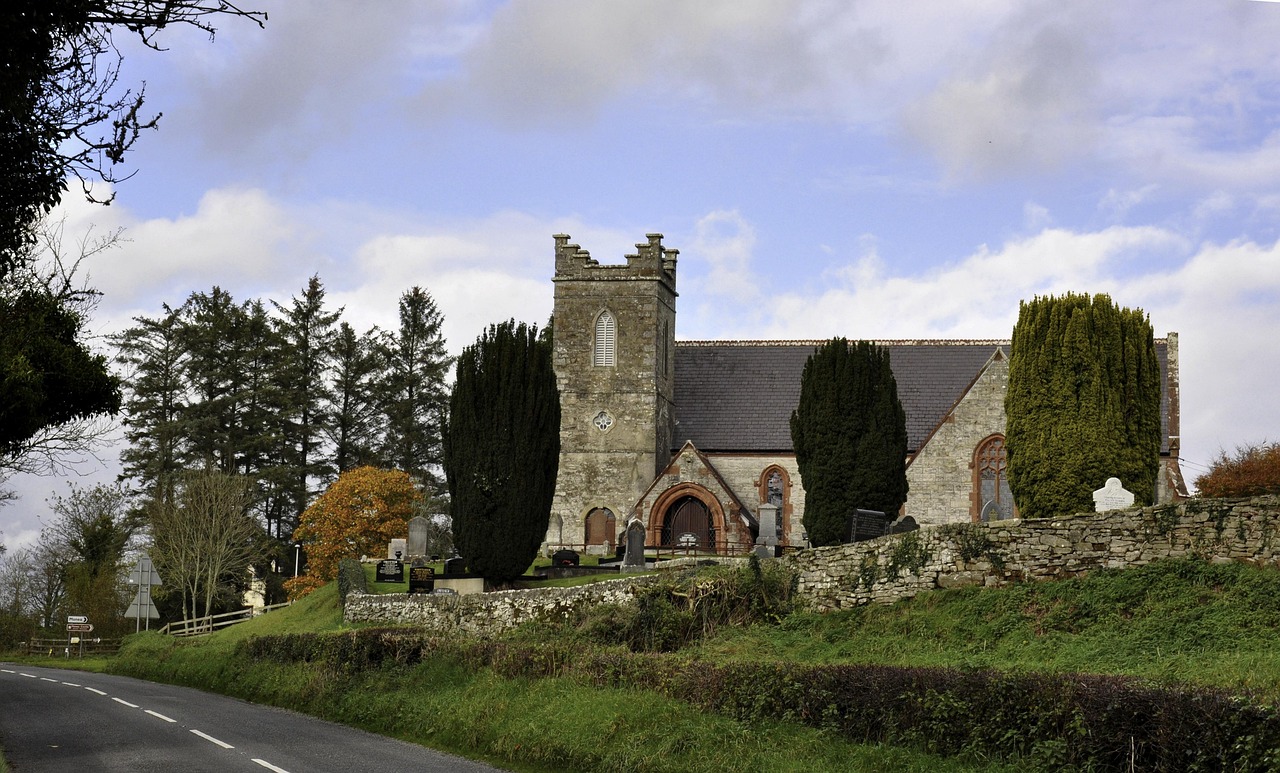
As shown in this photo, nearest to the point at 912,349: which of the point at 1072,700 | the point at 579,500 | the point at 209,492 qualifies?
the point at 579,500

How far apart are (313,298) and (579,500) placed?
89.3ft

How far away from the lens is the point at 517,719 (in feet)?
61.2

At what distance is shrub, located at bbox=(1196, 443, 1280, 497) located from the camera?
3994cm

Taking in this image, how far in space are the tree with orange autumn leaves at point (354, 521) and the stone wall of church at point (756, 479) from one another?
13108mm

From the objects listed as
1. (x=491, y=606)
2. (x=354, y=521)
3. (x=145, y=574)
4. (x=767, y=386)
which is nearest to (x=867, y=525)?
(x=491, y=606)

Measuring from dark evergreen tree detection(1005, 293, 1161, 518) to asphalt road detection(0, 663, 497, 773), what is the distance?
1730cm

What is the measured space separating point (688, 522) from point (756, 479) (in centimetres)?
365

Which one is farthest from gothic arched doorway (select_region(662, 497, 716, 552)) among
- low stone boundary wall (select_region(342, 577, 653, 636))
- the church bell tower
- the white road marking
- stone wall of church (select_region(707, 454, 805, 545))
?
the white road marking

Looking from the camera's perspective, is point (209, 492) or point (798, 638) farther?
point (209, 492)

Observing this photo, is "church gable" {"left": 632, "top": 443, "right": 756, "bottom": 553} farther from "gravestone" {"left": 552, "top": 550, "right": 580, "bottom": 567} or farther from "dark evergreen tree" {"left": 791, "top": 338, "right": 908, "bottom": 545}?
"dark evergreen tree" {"left": 791, "top": 338, "right": 908, "bottom": 545}

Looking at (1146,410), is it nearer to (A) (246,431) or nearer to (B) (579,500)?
(B) (579,500)

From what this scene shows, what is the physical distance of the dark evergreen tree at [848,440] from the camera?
35844 millimetres

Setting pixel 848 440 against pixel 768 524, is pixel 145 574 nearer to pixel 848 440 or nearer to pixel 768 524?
pixel 768 524

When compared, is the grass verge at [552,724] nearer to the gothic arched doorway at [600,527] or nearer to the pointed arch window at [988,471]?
the gothic arched doorway at [600,527]
